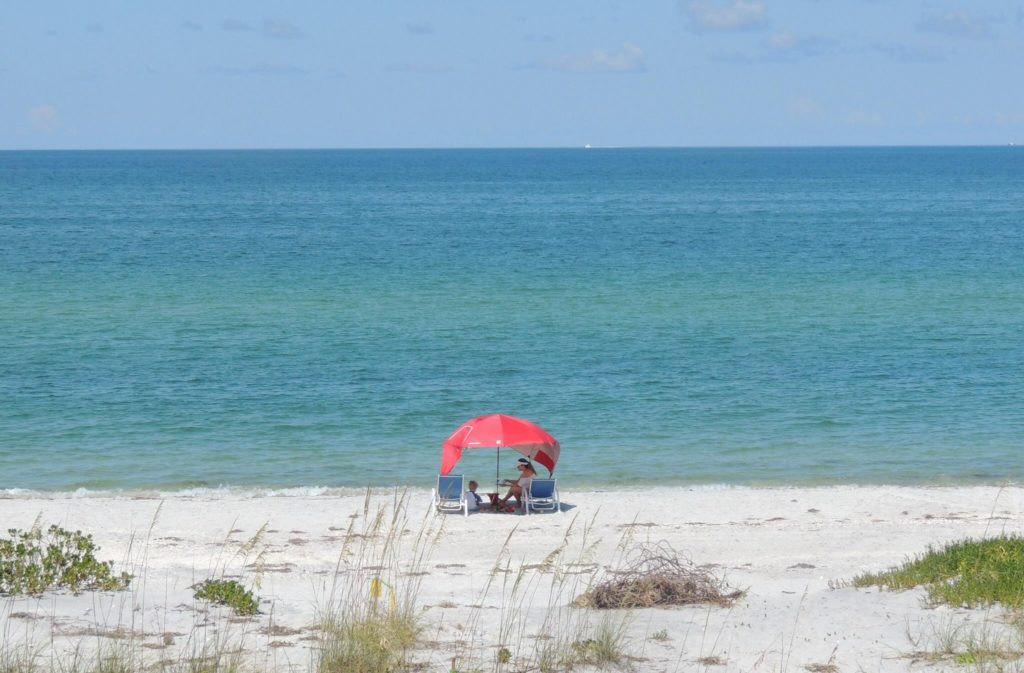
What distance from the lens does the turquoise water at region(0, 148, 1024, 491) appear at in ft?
70.8

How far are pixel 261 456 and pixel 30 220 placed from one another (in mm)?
62706

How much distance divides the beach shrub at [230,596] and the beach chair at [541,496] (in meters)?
8.22

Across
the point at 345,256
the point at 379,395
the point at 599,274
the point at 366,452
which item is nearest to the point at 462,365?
the point at 379,395

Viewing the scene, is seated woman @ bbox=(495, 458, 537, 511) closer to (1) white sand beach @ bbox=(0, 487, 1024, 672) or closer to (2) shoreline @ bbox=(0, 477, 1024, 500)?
(1) white sand beach @ bbox=(0, 487, 1024, 672)

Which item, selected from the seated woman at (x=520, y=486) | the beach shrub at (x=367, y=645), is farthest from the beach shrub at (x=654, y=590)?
the seated woman at (x=520, y=486)

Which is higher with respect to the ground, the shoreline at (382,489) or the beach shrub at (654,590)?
the beach shrub at (654,590)

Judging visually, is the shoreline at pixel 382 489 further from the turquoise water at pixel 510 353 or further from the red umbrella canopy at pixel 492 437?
the red umbrella canopy at pixel 492 437

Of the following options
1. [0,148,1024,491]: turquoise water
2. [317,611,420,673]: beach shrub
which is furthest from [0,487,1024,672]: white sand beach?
[0,148,1024,491]: turquoise water

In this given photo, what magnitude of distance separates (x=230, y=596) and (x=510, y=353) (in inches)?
844

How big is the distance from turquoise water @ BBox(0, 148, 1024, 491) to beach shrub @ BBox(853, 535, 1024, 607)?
611cm

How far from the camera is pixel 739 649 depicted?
28.3 ft

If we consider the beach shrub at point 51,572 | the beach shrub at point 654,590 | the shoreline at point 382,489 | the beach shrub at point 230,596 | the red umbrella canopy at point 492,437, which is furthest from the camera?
the shoreline at point 382,489

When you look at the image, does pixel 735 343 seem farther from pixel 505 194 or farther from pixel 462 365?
pixel 505 194

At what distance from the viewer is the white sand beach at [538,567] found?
8477 millimetres
